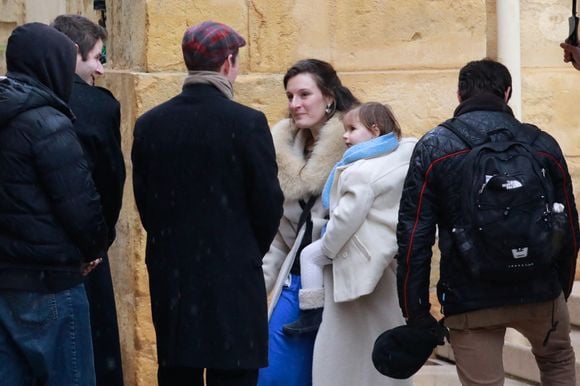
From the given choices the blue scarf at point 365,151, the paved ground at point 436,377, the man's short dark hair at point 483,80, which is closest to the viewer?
the man's short dark hair at point 483,80

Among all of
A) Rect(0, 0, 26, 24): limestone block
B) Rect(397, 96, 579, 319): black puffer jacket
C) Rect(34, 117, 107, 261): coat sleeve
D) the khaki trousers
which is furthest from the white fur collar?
Rect(0, 0, 26, 24): limestone block

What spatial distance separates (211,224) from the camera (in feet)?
15.5

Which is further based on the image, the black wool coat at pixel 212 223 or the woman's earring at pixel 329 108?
the woman's earring at pixel 329 108

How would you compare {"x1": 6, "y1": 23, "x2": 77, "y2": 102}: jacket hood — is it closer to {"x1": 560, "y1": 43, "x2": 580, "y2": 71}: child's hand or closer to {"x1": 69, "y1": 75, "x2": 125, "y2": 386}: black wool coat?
{"x1": 69, "y1": 75, "x2": 125, "y2": 386}: black wool coat

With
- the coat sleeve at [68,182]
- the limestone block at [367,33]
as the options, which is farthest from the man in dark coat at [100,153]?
the limestone block at [367,33]

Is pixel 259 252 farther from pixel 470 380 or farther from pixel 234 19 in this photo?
pixel 234 19

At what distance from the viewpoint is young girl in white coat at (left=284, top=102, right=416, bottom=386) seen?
5348 mm

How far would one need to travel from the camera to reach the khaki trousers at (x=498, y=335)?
488cm

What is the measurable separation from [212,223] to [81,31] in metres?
1.24

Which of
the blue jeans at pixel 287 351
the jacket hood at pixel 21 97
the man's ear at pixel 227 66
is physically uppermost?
the man's ear at pixel 227 66

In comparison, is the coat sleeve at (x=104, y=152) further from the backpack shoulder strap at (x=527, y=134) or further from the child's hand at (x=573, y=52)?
the child's hand at (x=573, y=52)

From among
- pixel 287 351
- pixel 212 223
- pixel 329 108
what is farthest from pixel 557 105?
pixel 212 223

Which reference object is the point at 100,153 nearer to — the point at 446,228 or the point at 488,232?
the point at 446,228

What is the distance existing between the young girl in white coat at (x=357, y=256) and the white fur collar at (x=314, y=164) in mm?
60
